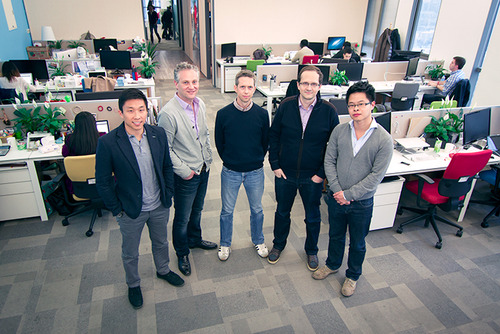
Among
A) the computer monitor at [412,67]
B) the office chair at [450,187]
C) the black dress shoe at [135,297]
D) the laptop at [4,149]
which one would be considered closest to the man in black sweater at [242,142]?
the black dress shoe at [135,297]

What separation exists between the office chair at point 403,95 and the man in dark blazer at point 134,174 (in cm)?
444

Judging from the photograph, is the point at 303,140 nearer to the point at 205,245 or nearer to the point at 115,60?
the point at 205,245

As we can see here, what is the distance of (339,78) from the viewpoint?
5.85 meters

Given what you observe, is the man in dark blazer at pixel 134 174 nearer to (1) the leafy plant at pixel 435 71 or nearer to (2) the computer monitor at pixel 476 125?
(2) the computer monitor at pixel 476 125

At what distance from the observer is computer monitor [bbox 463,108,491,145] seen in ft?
11.6

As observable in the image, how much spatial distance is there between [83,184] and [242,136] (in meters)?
1.55

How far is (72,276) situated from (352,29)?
9.25 m

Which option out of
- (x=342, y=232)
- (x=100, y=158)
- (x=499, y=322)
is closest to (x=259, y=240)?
(x=342, y=232)

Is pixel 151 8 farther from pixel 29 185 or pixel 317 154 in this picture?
pixel 317 154

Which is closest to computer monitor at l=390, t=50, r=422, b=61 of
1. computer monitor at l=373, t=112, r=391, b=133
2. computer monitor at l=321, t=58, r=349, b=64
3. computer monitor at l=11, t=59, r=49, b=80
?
computer monitor at l=321, t=58, r=349, b=64

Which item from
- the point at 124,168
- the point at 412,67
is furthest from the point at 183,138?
the point at 412,67

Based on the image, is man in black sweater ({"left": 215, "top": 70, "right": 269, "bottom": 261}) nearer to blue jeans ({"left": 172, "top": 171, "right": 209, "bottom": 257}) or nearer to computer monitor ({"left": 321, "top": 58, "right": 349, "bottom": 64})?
blue jeans ({"left": 172, "top": 171, "right": 209, "bottom": 257})

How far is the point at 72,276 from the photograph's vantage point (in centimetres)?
260

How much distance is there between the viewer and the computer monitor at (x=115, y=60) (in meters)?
6.37
